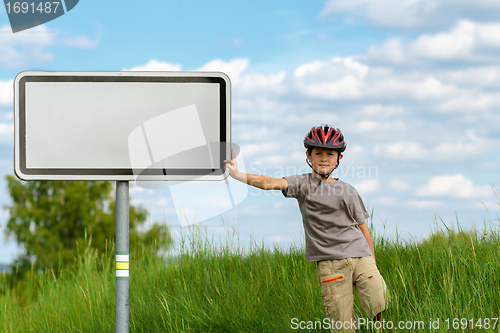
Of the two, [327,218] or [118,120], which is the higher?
[118,120]

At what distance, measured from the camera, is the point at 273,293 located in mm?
5711

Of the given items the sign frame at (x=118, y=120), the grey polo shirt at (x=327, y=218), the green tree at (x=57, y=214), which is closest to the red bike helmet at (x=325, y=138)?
the grey polo shirt at (x=327, y=218)

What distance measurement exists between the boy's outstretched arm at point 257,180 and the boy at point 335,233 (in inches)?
0.5

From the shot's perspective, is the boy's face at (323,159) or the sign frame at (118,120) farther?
the boy's face at (323,159)

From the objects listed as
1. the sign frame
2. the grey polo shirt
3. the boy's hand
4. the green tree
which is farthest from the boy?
the green tree

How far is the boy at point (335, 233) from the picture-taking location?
179 inches

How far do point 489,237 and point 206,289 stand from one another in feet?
11.4

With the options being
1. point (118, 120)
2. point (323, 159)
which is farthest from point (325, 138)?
point (118, 120)

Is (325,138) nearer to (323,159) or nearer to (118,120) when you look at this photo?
(323,159)

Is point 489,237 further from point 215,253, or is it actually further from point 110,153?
point 110,153

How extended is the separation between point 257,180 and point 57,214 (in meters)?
29.8

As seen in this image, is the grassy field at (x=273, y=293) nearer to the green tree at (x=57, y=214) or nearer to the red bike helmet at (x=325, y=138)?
the red bike helmet at (x=325, y=138)

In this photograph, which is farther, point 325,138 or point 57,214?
point 57,214

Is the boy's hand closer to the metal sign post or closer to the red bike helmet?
the metal sign post
